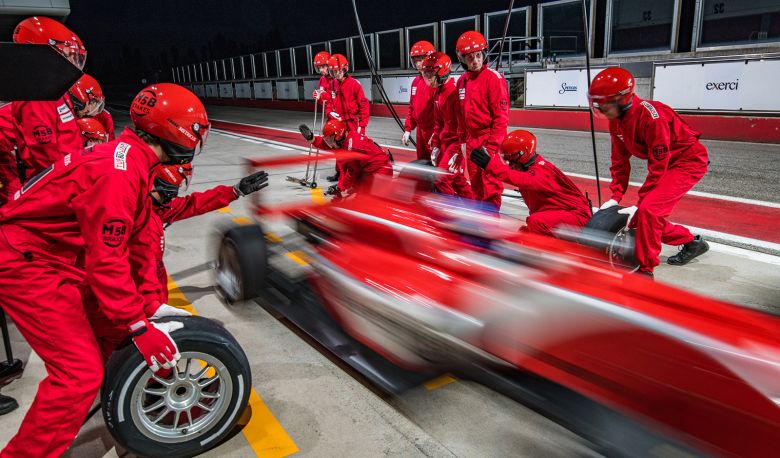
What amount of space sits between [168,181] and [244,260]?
103 cm

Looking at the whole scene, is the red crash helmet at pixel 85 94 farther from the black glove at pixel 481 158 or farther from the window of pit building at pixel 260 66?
the window of pit building at pixel 260 66

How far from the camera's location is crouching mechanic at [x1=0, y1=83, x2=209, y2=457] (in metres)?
2.13

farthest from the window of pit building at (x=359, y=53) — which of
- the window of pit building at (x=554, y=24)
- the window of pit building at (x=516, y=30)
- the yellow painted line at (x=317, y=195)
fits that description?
the yellow painted line at (x=317, y=195)

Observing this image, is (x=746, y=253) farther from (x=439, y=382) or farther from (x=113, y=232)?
(x=113, y=232)

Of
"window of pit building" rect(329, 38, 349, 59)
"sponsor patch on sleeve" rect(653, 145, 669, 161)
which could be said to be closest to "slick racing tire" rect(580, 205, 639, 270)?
"sponsor patch on sleeve" rect(653, 145, 669, 161)

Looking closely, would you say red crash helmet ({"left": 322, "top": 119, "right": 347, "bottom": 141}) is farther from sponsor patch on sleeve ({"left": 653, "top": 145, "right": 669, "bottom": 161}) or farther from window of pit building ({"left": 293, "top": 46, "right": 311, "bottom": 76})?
window of pit building ({"left": 293, "top": 46, "right": 311, "bottom": 76})

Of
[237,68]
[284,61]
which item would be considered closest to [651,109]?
[284,61]

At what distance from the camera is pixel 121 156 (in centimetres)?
225

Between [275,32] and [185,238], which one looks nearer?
[185,238]

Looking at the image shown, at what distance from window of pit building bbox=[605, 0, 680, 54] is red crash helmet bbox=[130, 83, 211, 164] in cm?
3393

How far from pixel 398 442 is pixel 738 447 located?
4.70 ft

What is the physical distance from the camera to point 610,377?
1.94 meters

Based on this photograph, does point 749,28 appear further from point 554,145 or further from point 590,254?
point 590,254

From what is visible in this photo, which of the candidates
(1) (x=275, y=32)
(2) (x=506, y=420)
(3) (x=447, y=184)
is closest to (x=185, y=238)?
(3) (x=447, y=184)
